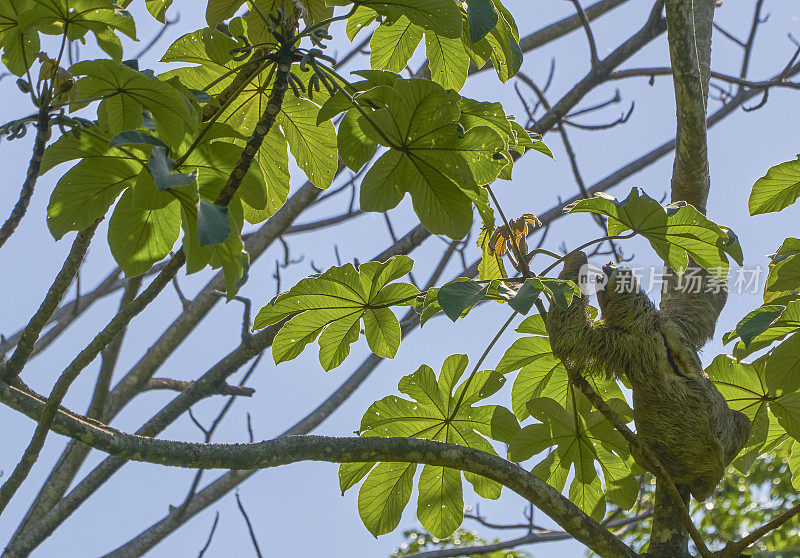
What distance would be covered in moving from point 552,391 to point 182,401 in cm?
152

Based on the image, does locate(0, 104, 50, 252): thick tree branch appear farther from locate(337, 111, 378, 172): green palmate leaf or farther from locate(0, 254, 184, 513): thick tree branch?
locate(337, 111, 378, 172): green palmate leaf

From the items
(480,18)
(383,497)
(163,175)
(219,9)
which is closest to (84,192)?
(163,175)

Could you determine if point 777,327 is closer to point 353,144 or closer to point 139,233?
point 353,144

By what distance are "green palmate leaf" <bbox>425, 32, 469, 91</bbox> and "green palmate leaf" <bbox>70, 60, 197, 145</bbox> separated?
0.68 metres

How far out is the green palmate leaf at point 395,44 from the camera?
69.7 inches

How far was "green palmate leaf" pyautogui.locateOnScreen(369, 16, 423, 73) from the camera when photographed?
1.77m

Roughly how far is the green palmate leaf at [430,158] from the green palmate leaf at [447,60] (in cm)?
35

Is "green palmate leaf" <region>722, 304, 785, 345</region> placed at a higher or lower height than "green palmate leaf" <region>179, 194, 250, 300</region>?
lower

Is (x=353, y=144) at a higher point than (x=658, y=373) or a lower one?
higher

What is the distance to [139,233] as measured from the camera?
1.40m

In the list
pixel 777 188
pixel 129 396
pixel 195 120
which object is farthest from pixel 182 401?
pixel 777 188

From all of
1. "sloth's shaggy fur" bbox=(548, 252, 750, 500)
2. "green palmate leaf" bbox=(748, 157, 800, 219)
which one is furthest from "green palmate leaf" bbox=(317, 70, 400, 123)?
"green palmate leaf" bbox=(748, 157, 800, 219)

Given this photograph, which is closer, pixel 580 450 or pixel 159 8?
pixel 159 8

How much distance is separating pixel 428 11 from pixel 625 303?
2.96ft
